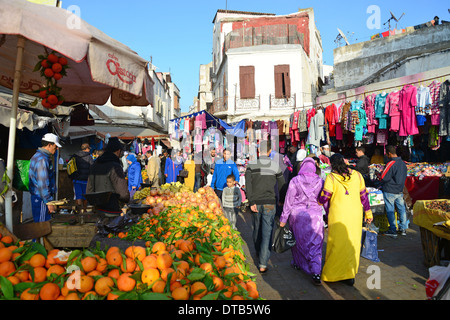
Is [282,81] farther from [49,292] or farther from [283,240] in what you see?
[49,292]

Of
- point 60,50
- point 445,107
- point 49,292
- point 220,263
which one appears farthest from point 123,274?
point 445,107

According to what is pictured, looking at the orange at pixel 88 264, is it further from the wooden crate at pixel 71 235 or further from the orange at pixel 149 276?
the wooden crate at pixel 71 235

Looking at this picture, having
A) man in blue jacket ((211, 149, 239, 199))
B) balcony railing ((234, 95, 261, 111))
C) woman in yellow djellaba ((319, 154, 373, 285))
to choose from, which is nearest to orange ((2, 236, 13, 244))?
woman in yellow djellaba ((319, 154, 373, 285))

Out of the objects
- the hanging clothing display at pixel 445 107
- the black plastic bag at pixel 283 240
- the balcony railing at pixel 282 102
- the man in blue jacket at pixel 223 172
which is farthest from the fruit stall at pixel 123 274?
the balcony railing at pixel 282 102

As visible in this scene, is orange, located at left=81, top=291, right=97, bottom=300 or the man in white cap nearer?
orange, located at left=81, top=291, right=97, bottom=300

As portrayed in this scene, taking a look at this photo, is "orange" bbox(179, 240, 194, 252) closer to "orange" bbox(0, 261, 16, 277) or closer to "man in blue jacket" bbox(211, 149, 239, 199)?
"orange" bbox(0, 261, 16, 277)

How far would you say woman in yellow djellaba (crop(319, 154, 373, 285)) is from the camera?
4.13m

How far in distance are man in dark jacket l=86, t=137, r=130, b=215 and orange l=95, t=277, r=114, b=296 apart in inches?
93.0

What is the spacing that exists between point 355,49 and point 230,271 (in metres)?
24.7

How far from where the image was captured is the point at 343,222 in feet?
13.6

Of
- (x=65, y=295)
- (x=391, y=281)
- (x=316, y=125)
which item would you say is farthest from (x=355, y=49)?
(x=65, y=295)

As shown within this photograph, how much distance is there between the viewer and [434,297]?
225 centimetres
